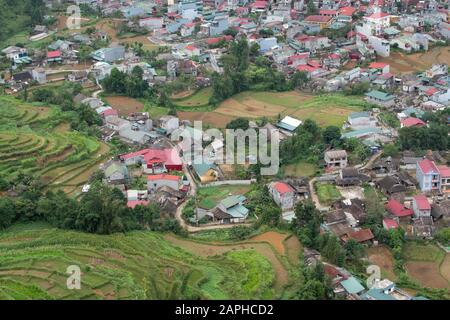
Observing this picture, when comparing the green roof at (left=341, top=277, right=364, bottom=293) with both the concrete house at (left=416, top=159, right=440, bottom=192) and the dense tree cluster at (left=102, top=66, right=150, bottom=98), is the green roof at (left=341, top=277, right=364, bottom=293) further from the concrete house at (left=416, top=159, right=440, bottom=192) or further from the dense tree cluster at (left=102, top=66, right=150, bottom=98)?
the dense tree cluster at (left=102, top=66, right=150, bottom=98)

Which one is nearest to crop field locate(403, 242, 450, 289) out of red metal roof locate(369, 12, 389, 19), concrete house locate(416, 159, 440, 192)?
concrete house locate(416, 159, 440, 192)

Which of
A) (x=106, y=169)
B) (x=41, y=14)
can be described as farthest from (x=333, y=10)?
(x=106, y=169)

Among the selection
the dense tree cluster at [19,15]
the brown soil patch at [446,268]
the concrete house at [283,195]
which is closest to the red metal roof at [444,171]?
the brown soil patch at [446,268]

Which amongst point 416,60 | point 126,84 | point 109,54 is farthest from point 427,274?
point 109,54

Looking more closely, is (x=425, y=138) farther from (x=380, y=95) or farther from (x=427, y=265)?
(x=427, y=265)

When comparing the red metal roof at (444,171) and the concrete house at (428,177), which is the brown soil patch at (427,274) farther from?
the red metal roof at (444,171)
